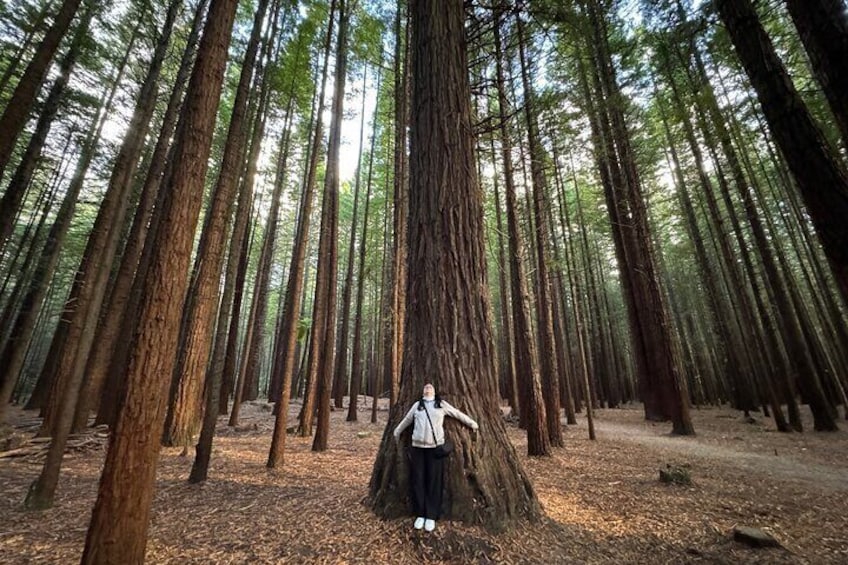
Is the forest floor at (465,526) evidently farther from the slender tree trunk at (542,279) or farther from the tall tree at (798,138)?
the tall tree at (798,138)

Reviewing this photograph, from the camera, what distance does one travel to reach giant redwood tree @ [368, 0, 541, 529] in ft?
11.0

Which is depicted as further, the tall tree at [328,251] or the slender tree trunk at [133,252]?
the tall tree at [328,251]

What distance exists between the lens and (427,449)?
330cm

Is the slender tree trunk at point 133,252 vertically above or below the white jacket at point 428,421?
above

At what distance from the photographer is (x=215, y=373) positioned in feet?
15.4

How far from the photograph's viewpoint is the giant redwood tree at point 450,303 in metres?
3.34

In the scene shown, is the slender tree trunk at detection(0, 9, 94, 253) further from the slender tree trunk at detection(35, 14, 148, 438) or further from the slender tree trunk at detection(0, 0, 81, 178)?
the slender tree trunk at detection(0, 0, 81, 178)

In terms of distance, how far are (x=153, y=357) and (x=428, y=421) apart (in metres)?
2.36

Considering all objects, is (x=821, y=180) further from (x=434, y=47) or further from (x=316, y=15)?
(x=316, y=15)

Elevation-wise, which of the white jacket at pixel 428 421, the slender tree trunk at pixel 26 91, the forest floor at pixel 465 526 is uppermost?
the slender tree trunk at pixel 26 91

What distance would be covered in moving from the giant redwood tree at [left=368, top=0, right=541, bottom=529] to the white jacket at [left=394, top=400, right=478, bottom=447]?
0.46 ft

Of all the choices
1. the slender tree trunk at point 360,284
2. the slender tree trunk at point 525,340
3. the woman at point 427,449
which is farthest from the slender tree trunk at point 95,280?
the slender tree trunk at point 360,284

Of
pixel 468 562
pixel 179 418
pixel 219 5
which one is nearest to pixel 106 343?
pixel 179 418

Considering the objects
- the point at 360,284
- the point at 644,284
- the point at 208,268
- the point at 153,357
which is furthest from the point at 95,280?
the point at 644,284
